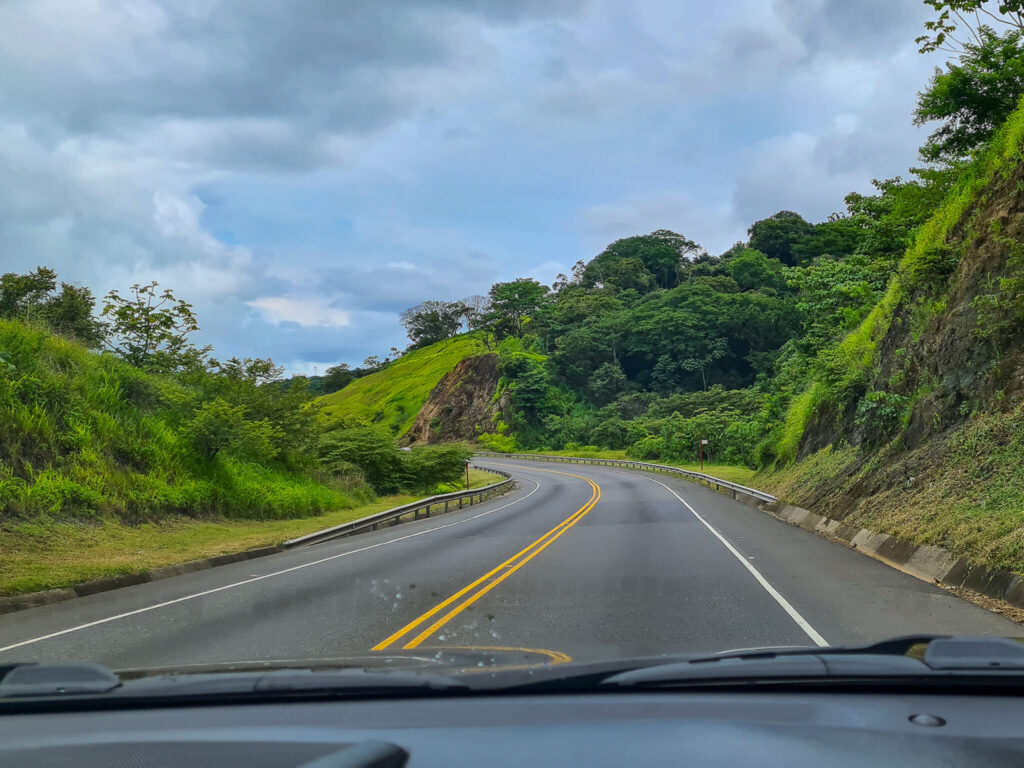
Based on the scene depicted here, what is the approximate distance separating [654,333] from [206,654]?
8071 centimetres

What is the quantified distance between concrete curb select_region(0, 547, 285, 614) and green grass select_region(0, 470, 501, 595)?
158 mm

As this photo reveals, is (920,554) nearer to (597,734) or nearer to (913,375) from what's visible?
(913,375)

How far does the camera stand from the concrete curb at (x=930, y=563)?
9055 mm

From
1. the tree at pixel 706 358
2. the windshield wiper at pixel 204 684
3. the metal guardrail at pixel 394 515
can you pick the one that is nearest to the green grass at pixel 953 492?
the windshield wiper at pixel 204 684

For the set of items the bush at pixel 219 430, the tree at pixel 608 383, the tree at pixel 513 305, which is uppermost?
the tree at pixel 513 305

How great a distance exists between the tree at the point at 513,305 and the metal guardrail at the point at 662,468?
29557 mm

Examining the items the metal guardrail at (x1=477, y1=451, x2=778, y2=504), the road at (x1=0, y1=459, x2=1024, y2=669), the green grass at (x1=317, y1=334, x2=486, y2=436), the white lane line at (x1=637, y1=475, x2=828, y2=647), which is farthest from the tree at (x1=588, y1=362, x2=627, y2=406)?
the road at (x1=0, y1=459, x2=1024, y2=669)

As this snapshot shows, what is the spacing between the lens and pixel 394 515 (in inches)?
981

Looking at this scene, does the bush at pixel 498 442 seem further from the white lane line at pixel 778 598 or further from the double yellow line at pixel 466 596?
the double yellow line at pixel 466 596

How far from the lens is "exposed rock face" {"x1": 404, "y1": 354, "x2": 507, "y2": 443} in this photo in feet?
298

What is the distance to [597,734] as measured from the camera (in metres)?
2.55

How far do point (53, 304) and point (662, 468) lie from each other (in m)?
36.1

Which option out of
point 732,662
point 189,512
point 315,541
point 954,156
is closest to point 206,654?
point 732,662

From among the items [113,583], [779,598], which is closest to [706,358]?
[779,598]
